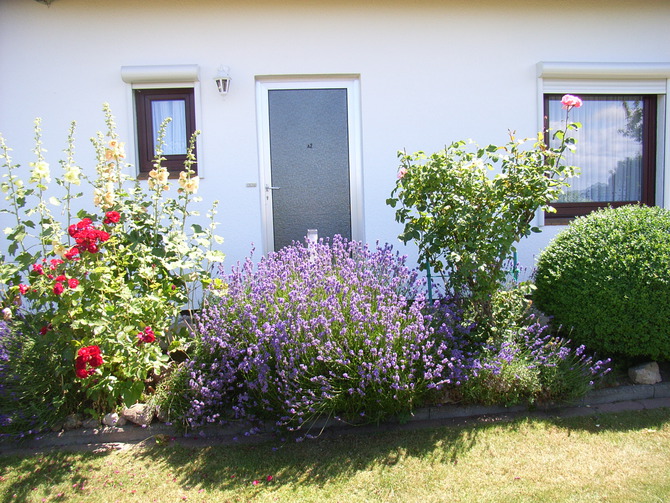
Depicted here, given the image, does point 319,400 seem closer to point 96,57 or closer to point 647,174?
point 96,57

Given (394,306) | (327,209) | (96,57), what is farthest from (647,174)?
(96,57)

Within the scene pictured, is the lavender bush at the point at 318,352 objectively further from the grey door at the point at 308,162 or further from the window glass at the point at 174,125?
the window glass at the point at 174,125

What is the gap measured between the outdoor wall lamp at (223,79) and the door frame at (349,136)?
0.33 meters

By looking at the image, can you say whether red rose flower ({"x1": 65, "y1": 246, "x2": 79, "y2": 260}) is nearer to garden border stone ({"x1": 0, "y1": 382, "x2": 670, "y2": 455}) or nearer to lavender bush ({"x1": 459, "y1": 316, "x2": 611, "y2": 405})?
garden border stone ({"x1": 0, "y1": 382, "x2": 670, "y2": 455})

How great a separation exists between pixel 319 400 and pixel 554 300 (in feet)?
6.87

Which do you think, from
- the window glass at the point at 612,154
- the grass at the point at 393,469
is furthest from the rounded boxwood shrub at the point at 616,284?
the window glass at the point at 612,154

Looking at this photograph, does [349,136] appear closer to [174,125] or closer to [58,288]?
[174,125]

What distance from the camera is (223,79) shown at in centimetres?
507

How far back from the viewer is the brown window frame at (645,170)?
5.70 metres

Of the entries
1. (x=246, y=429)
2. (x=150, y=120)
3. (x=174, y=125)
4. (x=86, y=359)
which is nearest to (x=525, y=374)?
(x=246, y=429)

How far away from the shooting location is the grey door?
5.38 meters

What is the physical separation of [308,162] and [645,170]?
13.1 feet

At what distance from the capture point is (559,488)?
2.67 meters

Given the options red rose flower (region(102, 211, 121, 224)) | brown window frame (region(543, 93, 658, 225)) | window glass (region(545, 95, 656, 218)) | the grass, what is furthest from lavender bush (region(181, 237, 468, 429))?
window glass (region(545, 95, 656, 218))
